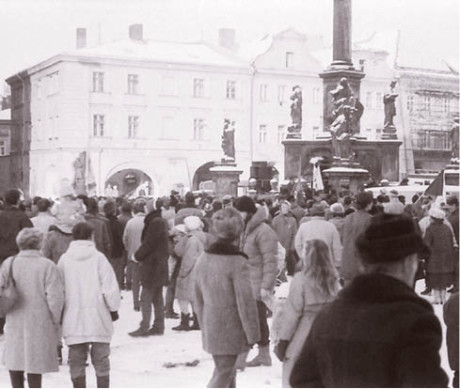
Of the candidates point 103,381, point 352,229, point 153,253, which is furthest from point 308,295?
point 153,253

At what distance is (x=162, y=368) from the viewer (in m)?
10.2

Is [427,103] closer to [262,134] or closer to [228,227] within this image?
[262,134]

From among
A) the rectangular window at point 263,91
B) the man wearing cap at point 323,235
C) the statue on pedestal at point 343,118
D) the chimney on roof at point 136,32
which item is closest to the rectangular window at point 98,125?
the chimney on roof at point 136,32

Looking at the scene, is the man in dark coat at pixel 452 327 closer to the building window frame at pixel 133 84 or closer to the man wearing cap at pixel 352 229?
the man wearing cap at pixel 352 229

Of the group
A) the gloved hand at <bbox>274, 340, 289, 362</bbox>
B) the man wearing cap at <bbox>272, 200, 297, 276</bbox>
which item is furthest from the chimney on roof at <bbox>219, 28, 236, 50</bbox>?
the gloved hand at <bbox>274, 340, 289, 362</bbox>

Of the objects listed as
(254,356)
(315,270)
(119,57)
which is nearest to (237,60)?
(119,57)

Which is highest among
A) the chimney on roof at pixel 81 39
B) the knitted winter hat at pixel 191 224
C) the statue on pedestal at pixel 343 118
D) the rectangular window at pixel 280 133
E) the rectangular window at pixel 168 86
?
the chimney on roof at pixel 81 39

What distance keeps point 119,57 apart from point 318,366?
5366 cm

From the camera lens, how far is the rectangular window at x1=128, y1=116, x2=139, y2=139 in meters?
56.9

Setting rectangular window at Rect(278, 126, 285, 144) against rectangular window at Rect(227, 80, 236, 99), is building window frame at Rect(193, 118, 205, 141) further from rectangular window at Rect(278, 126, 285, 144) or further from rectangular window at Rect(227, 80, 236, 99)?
rectangular window at Rect(278, 126, 285, 144)

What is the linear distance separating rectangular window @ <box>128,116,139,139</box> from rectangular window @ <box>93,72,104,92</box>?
251cm

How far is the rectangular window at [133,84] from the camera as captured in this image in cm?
5703

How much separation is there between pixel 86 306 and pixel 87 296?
0.08 meters

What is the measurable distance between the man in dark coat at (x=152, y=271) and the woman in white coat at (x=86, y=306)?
159 inches
